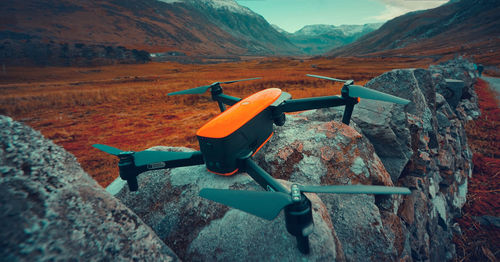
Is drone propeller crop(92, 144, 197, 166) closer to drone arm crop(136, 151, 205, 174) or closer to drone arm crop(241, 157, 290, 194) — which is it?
drone arm crop(136, 151, 205, 174)

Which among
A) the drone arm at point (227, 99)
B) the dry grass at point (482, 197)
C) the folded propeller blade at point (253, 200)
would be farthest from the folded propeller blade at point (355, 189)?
the dry grass at point (482, 197)

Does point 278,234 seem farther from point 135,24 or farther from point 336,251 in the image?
point 135,24

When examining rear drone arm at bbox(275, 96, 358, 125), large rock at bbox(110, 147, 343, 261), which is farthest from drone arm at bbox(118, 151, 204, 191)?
rear drone arm at bbox(275, 96, 358, 125)

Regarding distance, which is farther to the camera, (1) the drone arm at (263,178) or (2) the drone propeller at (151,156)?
(2) the drone propeller at (151,156)

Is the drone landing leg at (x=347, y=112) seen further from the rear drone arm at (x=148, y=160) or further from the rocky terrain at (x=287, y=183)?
the rear drone arm at (x=148, y=160)

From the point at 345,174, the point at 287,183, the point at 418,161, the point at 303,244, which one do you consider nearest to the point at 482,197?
the point at 418,161

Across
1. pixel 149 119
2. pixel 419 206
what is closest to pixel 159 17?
pixel 149 119
